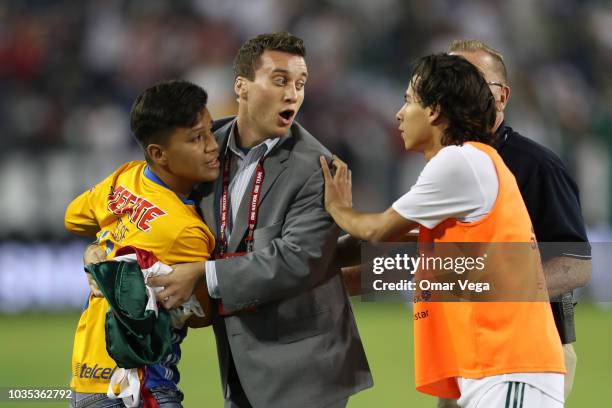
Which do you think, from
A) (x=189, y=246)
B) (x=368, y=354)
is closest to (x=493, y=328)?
(x=189, y=246)

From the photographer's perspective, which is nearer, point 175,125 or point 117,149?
point 175,125

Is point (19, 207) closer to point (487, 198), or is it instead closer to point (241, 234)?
point (241, 234)

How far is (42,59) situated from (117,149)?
6.54ft

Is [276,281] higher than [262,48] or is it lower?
lower

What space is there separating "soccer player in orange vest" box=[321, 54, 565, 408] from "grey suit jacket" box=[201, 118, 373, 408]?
216 millimetres

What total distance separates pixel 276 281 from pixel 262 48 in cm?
112

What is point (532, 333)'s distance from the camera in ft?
12.0

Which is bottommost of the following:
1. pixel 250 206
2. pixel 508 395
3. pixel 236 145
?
pixel 508 395

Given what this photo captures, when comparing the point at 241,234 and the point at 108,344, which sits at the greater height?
the point at 241,234

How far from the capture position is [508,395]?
11.8 ft

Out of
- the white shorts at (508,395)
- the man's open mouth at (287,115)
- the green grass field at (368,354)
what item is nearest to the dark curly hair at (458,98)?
the man's open mouth at (287,115)

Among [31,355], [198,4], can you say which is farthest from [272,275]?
[198,4]

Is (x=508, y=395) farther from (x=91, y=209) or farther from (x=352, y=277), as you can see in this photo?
(x=91, y=209)

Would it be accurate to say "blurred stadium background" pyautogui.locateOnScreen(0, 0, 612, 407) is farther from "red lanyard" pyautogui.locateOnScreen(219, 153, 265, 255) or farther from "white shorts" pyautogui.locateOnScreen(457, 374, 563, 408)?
"white shorts" pyautogui.locateOnScreen(457, 374, 563, 408)
